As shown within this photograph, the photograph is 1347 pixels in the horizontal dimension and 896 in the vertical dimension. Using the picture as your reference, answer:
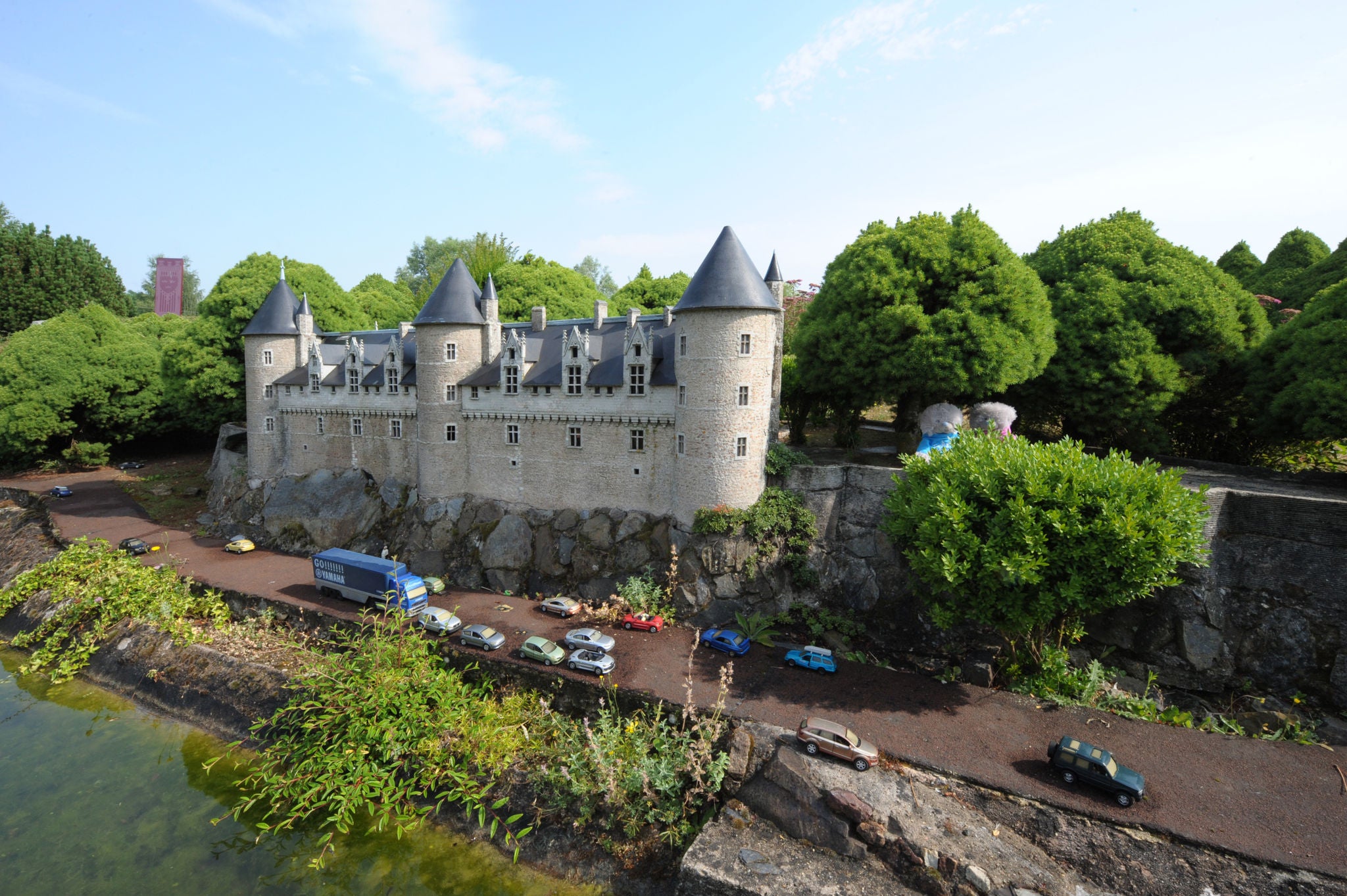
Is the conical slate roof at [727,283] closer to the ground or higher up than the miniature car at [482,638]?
higher up

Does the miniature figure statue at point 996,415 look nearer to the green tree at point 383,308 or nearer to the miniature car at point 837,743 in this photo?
the miniature car at point 837,743

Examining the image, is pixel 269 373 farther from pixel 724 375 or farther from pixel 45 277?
pixel 45 277

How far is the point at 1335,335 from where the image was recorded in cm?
2305

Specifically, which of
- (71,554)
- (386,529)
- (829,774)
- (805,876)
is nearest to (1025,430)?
(829,774)

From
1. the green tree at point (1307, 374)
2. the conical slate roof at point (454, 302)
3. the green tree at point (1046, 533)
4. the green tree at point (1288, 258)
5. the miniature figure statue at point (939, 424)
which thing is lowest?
the green tree at point (1046, 533)

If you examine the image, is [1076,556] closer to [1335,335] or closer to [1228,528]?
[1228,528]

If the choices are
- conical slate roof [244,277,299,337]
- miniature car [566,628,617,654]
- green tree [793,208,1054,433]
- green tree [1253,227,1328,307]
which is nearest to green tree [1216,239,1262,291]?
green tree [1253,227,1328,307]

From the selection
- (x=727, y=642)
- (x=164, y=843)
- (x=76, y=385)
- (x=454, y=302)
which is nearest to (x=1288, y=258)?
(x=727, y=642)

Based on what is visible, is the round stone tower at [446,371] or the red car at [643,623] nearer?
the red car at [643,623]

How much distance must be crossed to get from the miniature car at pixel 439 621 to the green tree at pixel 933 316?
1930 cm

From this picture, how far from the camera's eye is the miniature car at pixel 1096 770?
1456cm

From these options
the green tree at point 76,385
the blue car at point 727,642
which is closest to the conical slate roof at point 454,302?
the blue car at point 727,642

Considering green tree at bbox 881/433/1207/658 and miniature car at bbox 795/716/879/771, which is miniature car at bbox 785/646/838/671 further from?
miniature car at bbox 795/716/879/771

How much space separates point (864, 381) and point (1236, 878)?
19.0 meters
